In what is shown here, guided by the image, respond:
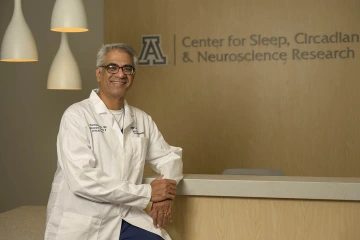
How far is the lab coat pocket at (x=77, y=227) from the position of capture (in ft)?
8.64

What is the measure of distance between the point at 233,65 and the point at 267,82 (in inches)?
15.4

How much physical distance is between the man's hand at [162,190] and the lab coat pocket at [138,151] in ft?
0.42

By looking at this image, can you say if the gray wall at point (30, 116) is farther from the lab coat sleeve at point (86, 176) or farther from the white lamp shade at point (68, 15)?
the lab coat sleeve at point (86, 176)

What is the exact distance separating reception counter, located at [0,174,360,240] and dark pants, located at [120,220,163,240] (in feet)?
0.87

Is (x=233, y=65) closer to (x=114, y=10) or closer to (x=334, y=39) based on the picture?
(x=334, y=39)

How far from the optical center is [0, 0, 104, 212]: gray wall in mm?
6664

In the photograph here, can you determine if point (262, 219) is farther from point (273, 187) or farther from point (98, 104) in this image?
point (98, 104)

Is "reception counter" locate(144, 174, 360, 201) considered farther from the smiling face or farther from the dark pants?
the smiling face

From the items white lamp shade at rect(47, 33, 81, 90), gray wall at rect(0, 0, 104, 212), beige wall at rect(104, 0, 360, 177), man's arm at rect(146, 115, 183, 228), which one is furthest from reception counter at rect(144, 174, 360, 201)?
gray wall at rect(0, 0, 104, 212)

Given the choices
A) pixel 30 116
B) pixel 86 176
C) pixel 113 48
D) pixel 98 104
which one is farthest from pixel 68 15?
pixel 30 116

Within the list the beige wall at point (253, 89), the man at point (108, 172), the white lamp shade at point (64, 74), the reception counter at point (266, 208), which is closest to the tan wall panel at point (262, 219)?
the reception counter at point (266, 208)

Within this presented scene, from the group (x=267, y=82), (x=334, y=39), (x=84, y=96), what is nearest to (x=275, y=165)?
(x=267, y=82)

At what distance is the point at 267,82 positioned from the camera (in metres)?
5.82

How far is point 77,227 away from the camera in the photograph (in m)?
2.64
